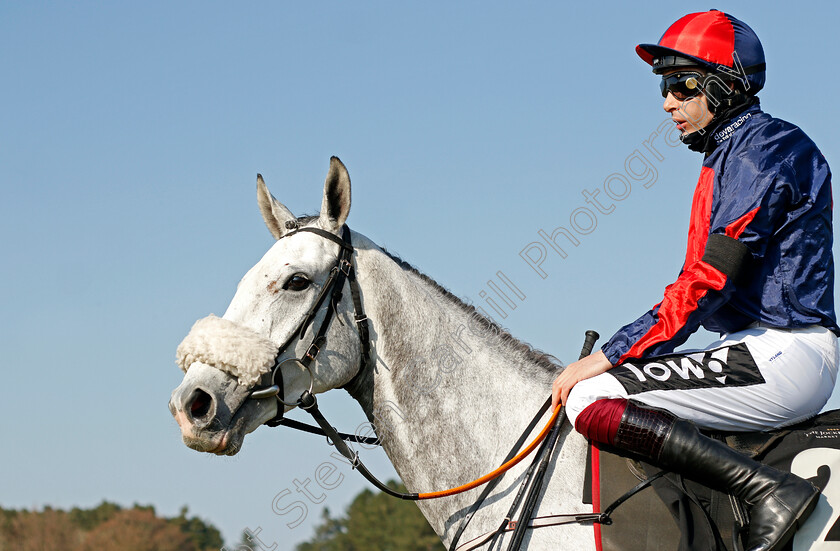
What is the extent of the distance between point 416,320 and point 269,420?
42.2 inches

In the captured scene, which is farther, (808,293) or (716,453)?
(808,293)

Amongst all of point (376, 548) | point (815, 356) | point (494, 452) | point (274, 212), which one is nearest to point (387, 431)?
point (494, 452)

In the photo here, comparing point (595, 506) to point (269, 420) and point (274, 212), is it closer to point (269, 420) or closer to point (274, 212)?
point (269, 420)

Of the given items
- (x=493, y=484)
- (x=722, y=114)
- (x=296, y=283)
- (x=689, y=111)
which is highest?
(x=296, y=283)

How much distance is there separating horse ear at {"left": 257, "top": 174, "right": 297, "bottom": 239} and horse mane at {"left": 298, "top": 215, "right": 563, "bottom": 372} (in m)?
0.11

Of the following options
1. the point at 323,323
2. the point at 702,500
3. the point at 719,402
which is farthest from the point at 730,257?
the point at 323,323

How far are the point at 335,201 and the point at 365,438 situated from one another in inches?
59.8

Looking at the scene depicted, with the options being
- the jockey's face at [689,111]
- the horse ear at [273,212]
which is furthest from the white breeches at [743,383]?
the horse ear at [273,212]

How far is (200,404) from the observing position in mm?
4480

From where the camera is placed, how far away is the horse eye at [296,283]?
4781mm

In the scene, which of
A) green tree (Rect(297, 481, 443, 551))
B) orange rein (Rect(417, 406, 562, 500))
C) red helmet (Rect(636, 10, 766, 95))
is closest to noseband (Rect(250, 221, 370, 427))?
orange rein (Rect(417, 406, 562, 500))

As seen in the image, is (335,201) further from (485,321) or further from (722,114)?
(722,114)

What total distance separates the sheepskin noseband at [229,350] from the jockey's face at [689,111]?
9.24 feet

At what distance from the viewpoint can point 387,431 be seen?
16.1 feet
